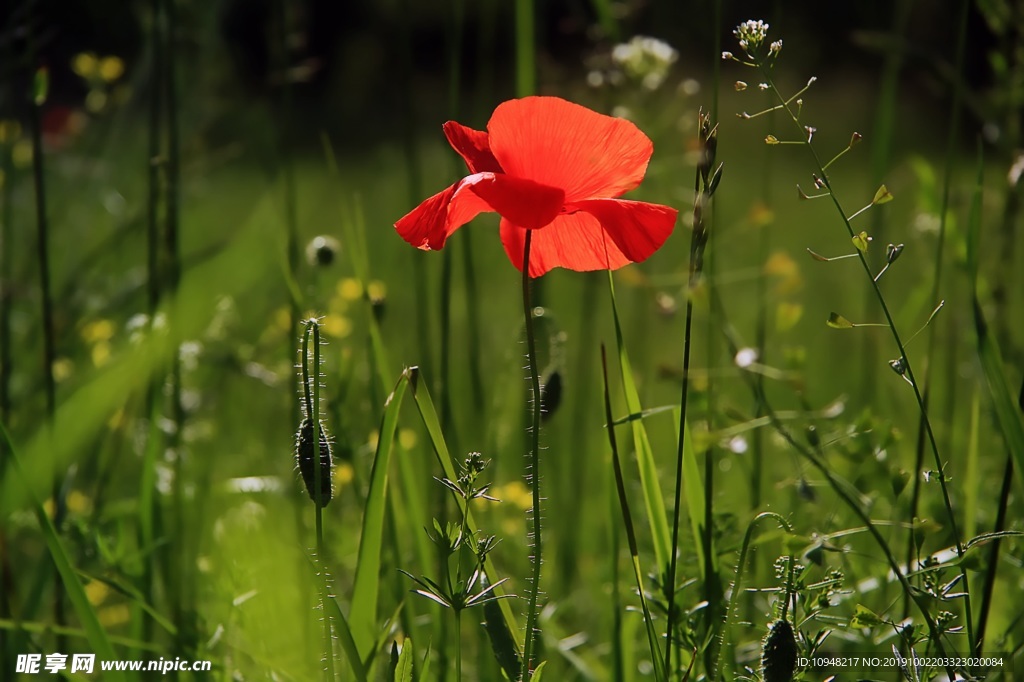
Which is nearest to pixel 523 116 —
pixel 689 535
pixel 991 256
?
pixel 689 535

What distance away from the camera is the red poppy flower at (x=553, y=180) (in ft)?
2.39

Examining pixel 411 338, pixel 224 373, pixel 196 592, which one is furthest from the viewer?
pixel 411 338

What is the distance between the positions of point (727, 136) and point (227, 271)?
6.01 metres

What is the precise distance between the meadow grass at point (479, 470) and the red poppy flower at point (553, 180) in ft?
0.23

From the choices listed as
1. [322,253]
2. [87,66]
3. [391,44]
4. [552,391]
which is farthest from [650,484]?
[87,66]

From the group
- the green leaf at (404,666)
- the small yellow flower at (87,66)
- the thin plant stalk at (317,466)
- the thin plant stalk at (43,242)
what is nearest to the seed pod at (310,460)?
the thin plant stalk at (317,466)

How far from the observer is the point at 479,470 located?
721mm

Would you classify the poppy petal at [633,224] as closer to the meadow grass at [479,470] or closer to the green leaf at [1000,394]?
the meadow grass at [479,470]

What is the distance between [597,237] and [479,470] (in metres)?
0.24

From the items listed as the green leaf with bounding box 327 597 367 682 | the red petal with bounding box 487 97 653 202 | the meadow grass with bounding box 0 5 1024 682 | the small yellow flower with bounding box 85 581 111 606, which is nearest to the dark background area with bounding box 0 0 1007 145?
the meadow grass with bounding box 0 5 1024 682

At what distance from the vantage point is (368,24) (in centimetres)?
827

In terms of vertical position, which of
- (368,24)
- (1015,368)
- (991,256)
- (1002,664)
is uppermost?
(368,24)

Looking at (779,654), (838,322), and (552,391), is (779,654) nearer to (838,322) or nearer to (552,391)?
(838,322)

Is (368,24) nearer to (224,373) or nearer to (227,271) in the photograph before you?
(224,373)
